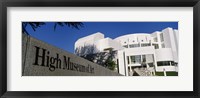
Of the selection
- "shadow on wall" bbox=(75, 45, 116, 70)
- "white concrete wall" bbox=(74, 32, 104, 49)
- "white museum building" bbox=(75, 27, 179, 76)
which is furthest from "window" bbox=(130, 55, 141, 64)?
"white concrete wall" bbox=(74, 32, 104, 49)

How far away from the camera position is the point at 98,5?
1.78m

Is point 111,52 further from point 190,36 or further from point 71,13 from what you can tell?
point 190,36

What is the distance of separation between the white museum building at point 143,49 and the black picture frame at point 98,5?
0.41ft

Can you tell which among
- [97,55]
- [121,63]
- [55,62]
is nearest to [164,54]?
[121,63]

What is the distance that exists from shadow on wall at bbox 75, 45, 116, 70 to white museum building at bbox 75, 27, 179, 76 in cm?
1

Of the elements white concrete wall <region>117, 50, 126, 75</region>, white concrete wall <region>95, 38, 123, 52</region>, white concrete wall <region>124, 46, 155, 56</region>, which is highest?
white concrete wall <region>95, 38, 123, 52</region>

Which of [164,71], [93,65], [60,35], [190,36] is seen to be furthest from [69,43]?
[190,36]

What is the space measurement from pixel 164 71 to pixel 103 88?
382 mm

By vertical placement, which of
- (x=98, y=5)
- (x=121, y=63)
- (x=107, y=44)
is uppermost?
(x=98, y=5)

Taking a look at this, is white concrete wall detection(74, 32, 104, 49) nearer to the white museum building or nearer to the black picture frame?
the white museum building

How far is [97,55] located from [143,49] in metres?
0.28

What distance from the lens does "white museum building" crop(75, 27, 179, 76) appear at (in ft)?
5.89

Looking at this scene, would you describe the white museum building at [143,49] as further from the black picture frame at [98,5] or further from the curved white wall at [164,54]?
the black picture frame at [98,5]

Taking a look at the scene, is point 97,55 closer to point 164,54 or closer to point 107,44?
point 107,44
